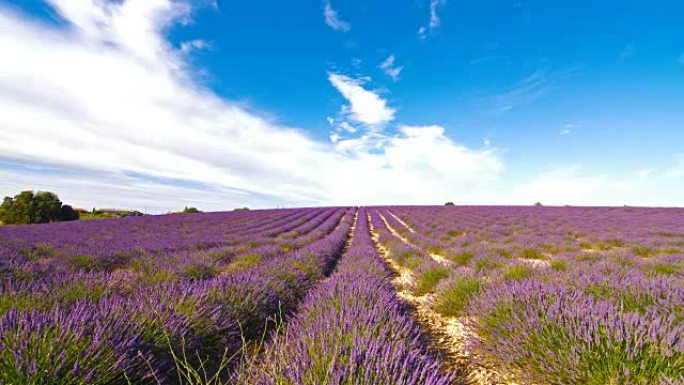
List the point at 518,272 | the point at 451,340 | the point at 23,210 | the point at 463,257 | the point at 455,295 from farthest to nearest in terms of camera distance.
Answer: the point at 23,210, the point at 463,257, the point at 518,272, the point at 455,295, the point at 451,340

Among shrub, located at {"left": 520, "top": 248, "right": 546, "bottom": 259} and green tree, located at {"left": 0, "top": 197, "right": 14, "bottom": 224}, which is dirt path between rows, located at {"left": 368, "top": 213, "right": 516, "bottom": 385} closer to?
shrub, located at {"left": 520, "top": 248, "right": 546, "bottom": 259}

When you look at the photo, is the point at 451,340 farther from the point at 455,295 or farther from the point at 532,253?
the point at 532,253

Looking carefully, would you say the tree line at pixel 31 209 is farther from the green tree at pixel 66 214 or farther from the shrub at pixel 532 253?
the shrub at pixel 532 253

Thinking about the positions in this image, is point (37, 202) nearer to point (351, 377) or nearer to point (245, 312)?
point (245, 312)

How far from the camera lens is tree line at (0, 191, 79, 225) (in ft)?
83.7

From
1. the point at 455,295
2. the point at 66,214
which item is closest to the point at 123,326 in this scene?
the point at 455,295

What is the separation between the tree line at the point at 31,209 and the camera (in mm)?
25500

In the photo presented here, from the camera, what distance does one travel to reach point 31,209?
2550 cm

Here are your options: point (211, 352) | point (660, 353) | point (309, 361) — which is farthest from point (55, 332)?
point (660, 353)

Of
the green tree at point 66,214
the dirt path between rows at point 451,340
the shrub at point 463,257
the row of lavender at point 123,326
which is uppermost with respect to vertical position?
the row of lavender at point 123,326

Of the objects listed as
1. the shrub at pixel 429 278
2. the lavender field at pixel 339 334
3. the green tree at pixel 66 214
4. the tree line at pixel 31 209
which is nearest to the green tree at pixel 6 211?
the tree line at pixel 31 209

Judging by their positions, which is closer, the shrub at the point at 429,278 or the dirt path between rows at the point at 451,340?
the dirt path between rows at the point at 451,340

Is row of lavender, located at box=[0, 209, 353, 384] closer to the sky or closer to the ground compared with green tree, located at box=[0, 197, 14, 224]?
closer to the sky

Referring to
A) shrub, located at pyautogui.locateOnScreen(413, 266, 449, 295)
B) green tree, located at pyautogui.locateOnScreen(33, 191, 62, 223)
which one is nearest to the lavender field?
shrub, located at pyautogui.locateOnScreen(413, 266, 449, 295)
